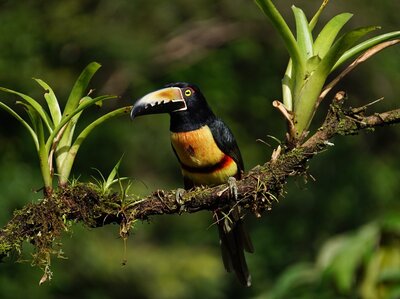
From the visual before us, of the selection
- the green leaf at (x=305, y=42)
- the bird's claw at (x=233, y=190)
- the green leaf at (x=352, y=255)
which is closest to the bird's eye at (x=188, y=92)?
the green leaf at (x=305, y=42)

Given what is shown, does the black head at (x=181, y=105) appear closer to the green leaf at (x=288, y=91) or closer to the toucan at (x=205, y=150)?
the toucan at (x=205, y=150)

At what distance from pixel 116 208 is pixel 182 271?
6.32m

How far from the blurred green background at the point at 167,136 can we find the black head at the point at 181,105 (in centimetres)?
424

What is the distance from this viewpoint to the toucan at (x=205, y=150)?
13.1ft

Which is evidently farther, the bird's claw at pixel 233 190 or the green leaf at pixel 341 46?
the bird's claw at pixel 233 190

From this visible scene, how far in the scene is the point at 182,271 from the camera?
9367mm

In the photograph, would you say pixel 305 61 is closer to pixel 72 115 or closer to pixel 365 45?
pixel 365 45

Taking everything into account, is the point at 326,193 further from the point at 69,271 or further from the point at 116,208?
A: the point at 116,208

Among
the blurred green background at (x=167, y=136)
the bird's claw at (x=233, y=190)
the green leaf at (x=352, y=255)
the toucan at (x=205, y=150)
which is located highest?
the bird's claw at (x=233, y=190)

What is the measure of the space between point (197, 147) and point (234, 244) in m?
0.56

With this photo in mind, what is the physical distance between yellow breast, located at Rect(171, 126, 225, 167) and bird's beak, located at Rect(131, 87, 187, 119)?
16 cm

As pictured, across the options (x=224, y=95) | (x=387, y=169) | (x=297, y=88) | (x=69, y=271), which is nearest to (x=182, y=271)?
(x=69, y=271)

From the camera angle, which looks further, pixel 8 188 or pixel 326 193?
pixel 326 193

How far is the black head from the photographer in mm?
3572
